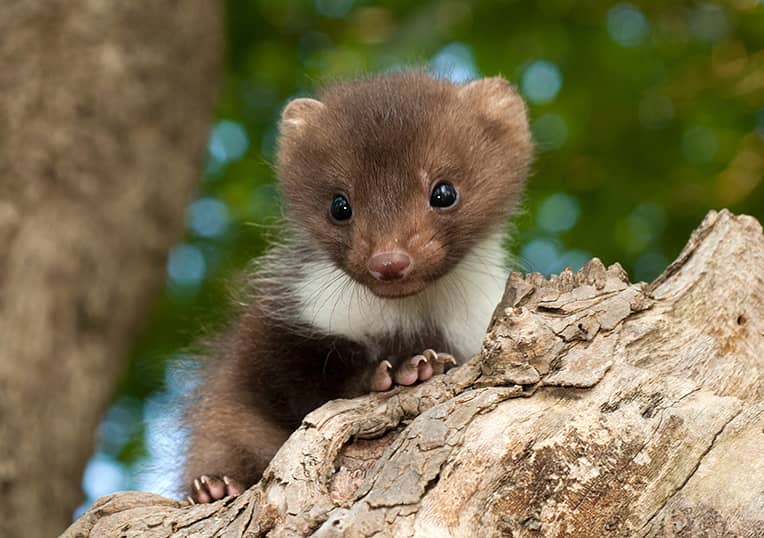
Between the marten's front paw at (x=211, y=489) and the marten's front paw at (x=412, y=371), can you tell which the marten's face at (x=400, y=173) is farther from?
the marten's front paw at (x=211, y=489)

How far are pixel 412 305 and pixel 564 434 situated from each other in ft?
6.00

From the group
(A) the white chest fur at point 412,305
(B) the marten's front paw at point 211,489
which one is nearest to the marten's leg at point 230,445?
(B) the marten's front paw at point 211,489

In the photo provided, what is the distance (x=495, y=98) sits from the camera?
5926 millimetres

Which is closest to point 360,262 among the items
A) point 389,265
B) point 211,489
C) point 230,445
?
point 389,265

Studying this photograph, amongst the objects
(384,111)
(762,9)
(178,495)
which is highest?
(762,9)

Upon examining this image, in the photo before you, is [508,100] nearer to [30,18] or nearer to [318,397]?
[318,397]

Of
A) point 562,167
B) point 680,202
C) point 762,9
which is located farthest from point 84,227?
point 762,9

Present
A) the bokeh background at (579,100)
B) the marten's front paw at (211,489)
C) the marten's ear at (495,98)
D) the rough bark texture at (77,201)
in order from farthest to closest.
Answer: the bokeh background at (579,100) → the rough bark texture at (77,201) → the marten's ear at (495,98) → the marten's front paw at (211,489)

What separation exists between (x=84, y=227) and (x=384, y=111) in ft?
8.71

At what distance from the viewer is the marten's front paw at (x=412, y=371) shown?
4.36m

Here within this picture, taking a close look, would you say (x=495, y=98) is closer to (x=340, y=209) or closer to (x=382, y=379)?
(x=340, y=209)

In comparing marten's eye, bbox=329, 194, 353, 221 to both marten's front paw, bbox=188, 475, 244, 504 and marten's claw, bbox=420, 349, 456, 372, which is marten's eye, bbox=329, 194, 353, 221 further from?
marten's front paw, bbox=188, 475, 244, 504

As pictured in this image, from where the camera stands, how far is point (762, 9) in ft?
26.6

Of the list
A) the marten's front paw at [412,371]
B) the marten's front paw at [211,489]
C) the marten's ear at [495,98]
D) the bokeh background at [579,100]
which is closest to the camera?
the marten's front paw at [412,371]
